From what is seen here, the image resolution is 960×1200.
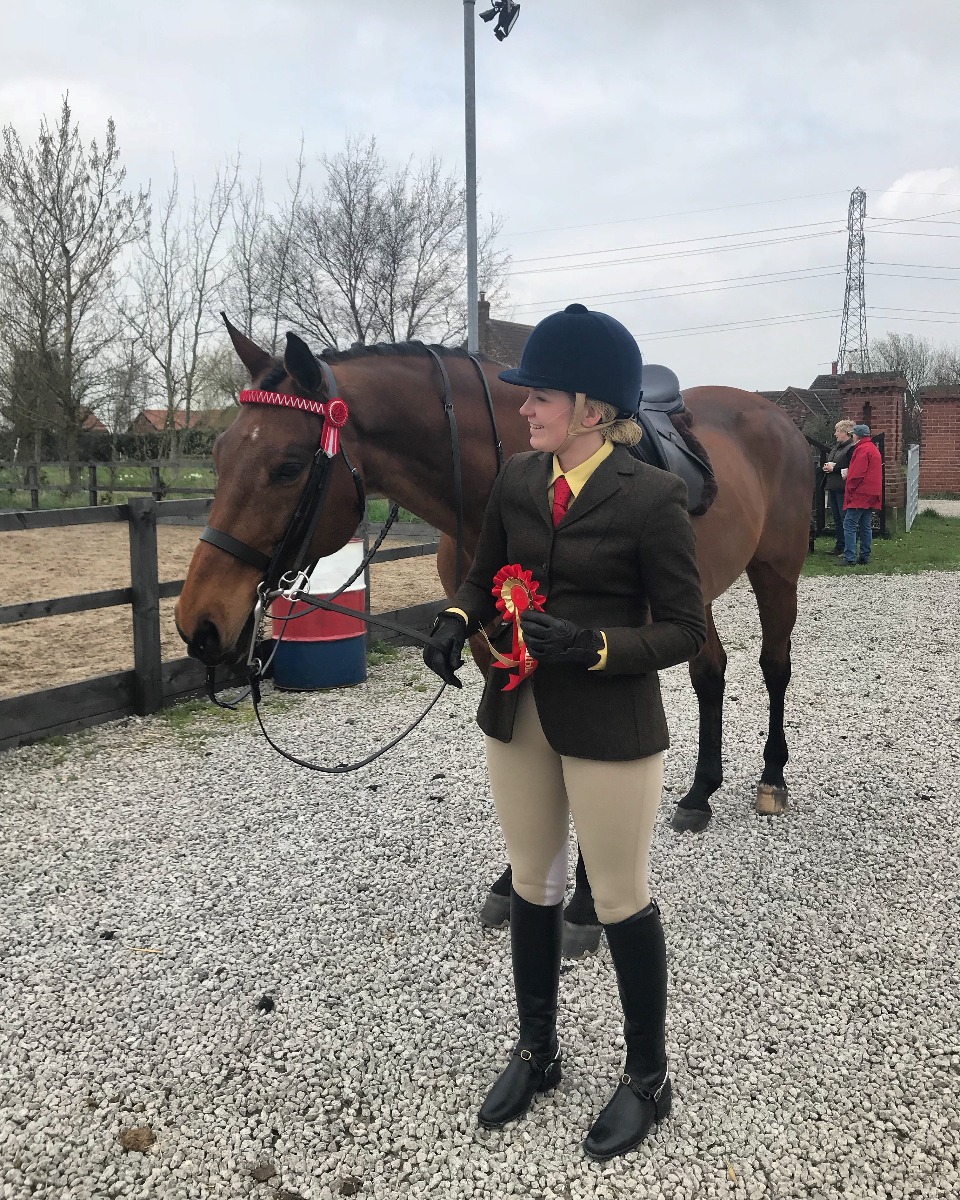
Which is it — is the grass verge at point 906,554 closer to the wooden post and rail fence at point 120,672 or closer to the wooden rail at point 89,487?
the wooden post and rail fence at point 120,672

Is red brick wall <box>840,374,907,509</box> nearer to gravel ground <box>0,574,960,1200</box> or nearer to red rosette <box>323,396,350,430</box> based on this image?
gravel ground <box>0,574,960,1200</box>

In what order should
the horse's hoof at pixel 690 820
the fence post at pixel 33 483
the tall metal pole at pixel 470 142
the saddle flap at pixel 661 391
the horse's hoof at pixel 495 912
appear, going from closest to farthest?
1. the horse's hoof at pixel 495 912
2. the saddle flap at pixel 661 391
3. the horse's hoof at pixel 690 820
4. the tall metal pole at pixel 470 142
5. the fence post at pixel 33 483

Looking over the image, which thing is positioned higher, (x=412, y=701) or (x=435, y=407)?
(x=435, y=407)

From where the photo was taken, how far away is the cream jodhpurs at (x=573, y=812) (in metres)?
1.96

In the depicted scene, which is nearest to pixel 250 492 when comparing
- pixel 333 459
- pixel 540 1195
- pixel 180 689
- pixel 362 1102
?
pixel 333 459

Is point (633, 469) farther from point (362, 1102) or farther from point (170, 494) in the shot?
point (170, 494)

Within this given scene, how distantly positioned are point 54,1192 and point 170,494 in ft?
65.4

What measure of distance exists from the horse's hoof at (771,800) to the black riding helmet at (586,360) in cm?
289

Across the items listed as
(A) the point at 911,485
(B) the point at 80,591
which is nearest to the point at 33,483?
(B) the point at 80,591

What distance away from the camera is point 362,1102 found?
2303 millimetres

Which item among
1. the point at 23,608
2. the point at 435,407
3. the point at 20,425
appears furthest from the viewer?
the point at 20,425

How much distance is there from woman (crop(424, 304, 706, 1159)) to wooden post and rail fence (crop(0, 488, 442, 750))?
3381mm

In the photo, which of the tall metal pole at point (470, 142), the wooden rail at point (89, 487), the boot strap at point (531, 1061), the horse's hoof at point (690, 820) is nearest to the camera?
the boot strap at point (531, 1061)

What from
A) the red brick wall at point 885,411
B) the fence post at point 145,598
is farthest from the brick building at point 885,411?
the fence post at point 145,598
